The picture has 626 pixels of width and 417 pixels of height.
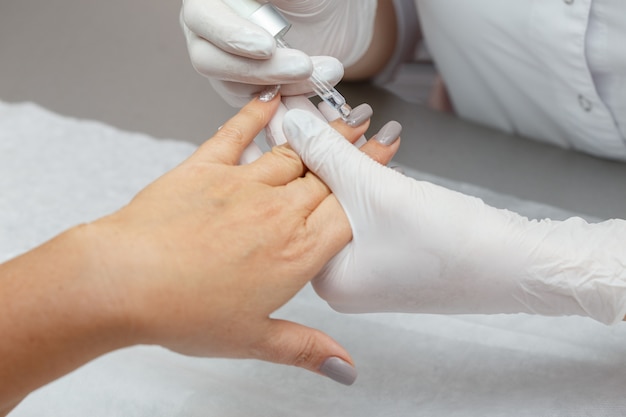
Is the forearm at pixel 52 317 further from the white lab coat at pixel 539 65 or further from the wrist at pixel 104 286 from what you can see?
the white lab coat at pixel 539 65

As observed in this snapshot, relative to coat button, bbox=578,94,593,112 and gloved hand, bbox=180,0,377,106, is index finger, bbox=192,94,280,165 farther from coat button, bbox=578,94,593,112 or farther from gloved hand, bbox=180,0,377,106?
coat button, bbox=578,94,593,112

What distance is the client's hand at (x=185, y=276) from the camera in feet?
2.04

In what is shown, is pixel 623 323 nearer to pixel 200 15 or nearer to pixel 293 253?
pixel 293 253

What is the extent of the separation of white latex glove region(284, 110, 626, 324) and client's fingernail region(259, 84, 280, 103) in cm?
10

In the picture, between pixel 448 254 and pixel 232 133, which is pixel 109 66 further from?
pixel 448 254

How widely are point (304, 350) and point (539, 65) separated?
0.64 meters

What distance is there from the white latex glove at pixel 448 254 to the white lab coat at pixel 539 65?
33cm

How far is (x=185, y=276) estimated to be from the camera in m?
0.66

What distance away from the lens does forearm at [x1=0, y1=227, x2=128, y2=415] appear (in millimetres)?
617

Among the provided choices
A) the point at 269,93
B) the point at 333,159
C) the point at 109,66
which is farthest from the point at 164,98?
the point at 333,159

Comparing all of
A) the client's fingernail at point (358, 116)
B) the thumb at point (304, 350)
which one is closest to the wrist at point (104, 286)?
the thumb at point (304, 350)

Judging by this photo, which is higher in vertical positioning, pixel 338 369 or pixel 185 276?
pixel 185 276

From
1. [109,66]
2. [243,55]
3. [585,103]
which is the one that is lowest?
[585,103]

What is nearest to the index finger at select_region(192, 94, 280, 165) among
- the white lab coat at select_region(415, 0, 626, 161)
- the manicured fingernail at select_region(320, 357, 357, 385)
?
the manicured fingernail at select_region(320, 357, 357, 385)
